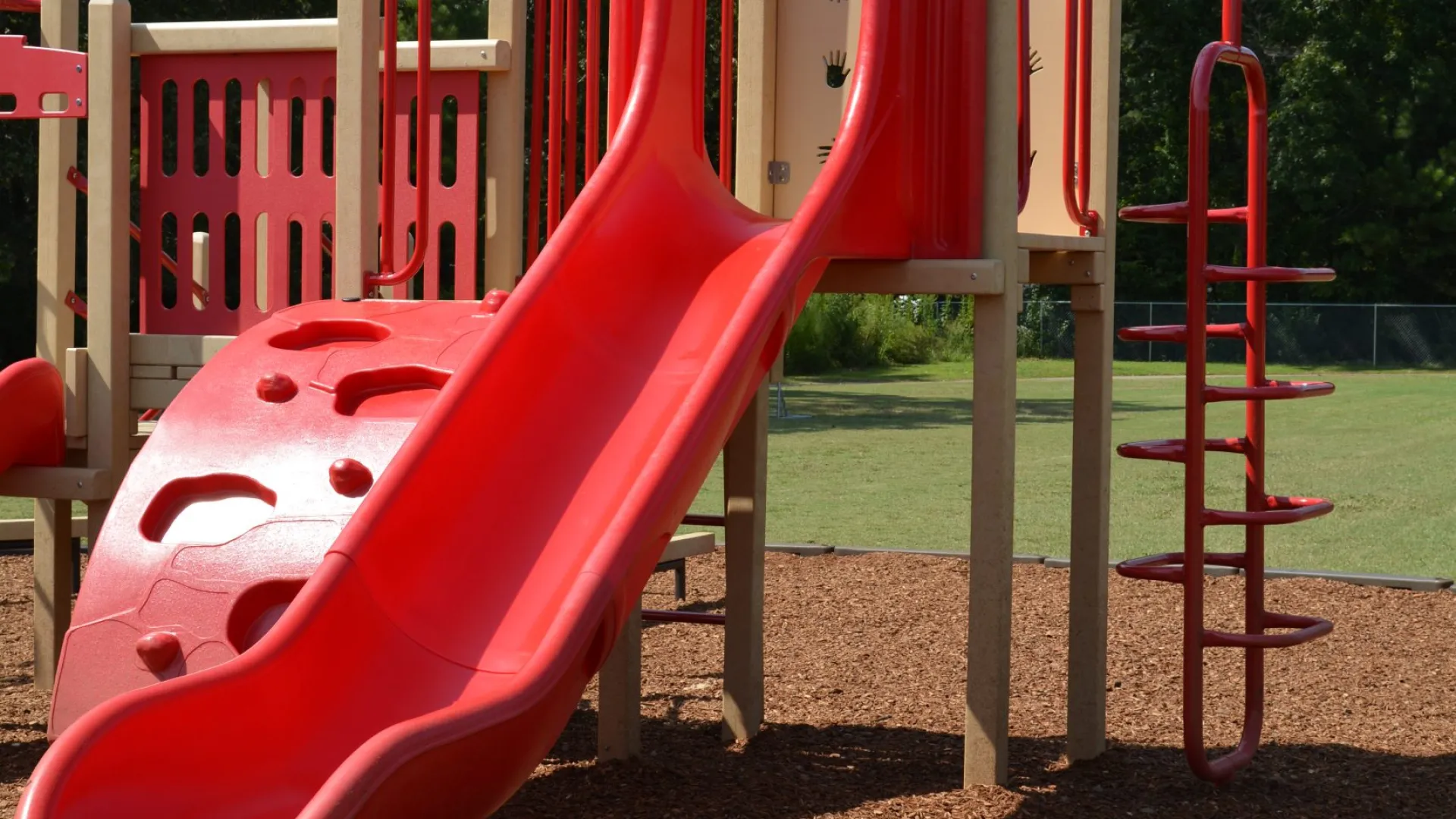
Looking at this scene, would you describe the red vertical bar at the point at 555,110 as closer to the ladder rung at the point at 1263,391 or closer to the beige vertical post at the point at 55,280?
the beige vertical post at the point at 55,280

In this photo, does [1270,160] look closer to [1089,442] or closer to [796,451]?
[796,451]

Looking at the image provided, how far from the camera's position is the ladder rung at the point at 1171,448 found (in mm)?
4602

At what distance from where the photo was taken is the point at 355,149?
4.97 metres

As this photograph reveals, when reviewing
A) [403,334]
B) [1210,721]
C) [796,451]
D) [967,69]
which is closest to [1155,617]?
[1210,721]

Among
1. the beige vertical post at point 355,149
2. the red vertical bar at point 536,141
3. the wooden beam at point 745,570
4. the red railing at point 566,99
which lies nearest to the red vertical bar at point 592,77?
the red railing at point 566,99

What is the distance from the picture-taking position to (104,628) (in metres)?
3.94

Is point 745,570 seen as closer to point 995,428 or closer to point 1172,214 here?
point 995,428

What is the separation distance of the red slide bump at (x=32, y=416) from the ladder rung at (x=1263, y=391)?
3.59 metres

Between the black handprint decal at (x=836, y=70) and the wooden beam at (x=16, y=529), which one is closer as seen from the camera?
the black handprint decal at (x=836, y=70)

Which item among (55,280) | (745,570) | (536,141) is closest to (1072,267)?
(745,570)

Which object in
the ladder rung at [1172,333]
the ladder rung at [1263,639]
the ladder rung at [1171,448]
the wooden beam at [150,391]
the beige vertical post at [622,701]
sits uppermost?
the ladder rung at [1172,333]

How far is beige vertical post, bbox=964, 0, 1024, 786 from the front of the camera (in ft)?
14.3

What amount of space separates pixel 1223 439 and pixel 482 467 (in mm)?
2212

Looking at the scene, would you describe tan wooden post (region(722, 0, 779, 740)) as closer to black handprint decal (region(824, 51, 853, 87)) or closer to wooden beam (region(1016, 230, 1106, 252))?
black handprint decal (region(824, 51, 853, 87))
